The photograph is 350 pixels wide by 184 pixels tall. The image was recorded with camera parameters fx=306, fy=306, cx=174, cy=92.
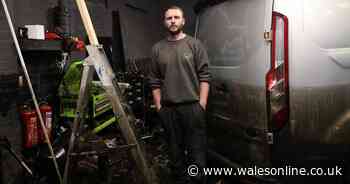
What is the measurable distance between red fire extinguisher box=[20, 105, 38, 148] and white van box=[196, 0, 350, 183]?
194 centimetres

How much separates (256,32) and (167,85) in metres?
0.91

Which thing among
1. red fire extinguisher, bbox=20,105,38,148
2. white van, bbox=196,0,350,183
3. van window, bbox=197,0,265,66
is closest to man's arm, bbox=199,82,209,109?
van window, bbox=197,0,265,66

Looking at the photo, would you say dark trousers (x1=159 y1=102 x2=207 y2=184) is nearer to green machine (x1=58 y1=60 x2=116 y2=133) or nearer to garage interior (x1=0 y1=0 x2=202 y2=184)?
garage interior (x1=0 y1=0 x2=202 y2=184)

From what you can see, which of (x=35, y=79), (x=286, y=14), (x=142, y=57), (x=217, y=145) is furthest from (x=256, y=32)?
(x=142, y=57)

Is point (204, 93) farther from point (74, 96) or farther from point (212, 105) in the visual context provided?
point (74, 96)

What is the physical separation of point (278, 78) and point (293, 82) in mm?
96

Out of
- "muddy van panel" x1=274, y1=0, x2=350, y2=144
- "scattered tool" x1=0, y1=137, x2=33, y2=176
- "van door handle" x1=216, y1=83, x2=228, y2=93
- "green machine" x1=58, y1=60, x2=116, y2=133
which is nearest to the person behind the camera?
"muddy van panel" x1=274, y1=0, x2=350, y2=144

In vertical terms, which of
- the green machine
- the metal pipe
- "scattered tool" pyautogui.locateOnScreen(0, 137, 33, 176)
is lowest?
"scattered tool" pyautogui.locateOnScreen(0, 137, 33, 176)

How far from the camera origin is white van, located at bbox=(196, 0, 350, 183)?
1884 mm

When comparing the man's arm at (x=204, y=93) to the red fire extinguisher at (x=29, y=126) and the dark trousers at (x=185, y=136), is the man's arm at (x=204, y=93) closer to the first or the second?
the dark trousers at (x=185, y=136)

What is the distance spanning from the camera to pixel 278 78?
6.56 ft

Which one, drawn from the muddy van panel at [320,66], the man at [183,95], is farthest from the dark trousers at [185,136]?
the muddy van panel at [320,66]

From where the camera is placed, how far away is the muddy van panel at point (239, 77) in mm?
2115

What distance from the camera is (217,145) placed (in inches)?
109
